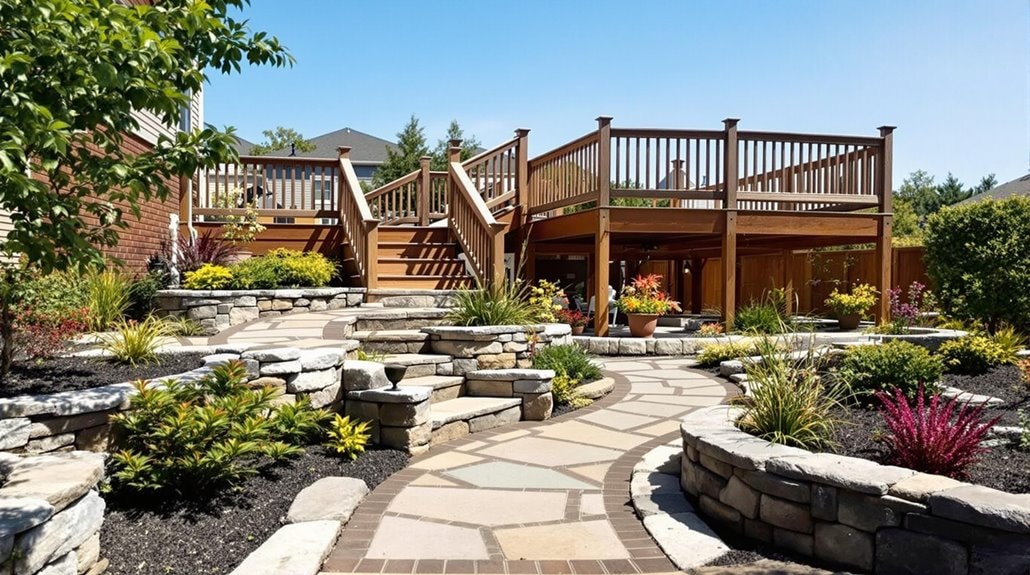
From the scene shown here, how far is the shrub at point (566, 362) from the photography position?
245 inches

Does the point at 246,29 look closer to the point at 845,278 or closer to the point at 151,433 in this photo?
the point at 151,433

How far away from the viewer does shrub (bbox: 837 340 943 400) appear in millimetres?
4547

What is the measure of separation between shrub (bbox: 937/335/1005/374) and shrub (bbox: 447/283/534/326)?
4005 millimetres

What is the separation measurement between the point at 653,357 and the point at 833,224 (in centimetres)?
366

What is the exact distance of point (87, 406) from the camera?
10.9 ft

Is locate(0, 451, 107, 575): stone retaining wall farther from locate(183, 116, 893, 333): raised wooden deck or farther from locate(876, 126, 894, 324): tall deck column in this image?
locate(876, 126, 894, 324): tall deck column

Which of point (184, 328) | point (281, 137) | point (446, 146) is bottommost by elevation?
point (184, 328)

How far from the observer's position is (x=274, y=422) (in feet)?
12.8

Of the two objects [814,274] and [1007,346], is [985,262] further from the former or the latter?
[814,274]

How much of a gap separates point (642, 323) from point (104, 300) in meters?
6.52

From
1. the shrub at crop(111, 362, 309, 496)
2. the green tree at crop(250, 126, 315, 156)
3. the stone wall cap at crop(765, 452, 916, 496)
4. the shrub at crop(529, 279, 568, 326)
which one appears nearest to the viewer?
the stone wall cap at crop(765, 452, 916, 496)

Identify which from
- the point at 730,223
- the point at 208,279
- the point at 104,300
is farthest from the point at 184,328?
the point at 730,223

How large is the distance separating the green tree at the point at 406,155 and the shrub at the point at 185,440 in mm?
19999

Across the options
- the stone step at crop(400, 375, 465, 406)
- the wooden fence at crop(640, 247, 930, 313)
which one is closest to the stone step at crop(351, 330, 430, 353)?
the stone step at crop(400, 375, 465, 406)
